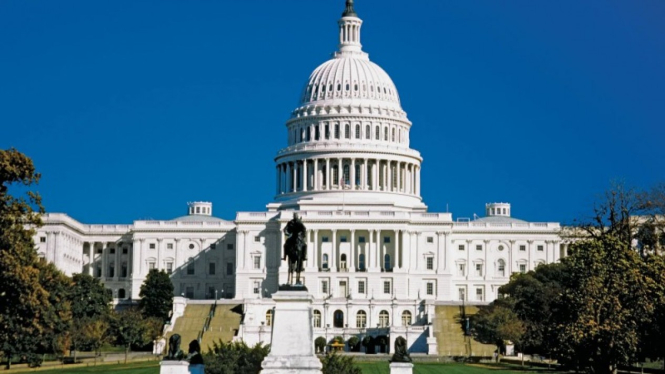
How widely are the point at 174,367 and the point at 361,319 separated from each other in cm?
10302

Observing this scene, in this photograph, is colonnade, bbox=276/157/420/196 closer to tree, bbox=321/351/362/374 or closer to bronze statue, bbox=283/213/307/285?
tree, bbox=321/351/362/374

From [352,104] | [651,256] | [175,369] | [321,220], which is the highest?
[352,104]

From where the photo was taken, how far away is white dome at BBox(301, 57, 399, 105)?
184 metres

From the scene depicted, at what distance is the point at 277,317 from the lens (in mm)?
48625

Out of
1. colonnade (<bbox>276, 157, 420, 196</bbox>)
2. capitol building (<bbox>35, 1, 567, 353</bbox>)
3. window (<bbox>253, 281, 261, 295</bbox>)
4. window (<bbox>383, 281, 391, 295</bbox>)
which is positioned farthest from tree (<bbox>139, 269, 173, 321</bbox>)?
colonnade (<bbox>276, 157, 420, 196</bbox>)

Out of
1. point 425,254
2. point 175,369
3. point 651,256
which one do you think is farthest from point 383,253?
point 175,369

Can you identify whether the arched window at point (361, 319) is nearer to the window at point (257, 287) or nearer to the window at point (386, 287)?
the window at point (386, 287)

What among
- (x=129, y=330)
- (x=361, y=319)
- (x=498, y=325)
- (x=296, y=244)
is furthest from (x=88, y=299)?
(x=296, y=244)

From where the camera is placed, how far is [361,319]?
497ft

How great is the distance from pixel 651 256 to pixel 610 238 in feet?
13.6

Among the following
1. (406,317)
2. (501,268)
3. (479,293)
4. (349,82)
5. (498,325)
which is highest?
(349,82)

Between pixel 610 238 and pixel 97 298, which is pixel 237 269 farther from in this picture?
pixel 610 238

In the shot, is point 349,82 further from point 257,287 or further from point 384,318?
point 384,318

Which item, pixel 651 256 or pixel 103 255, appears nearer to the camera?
pixel 651 256
